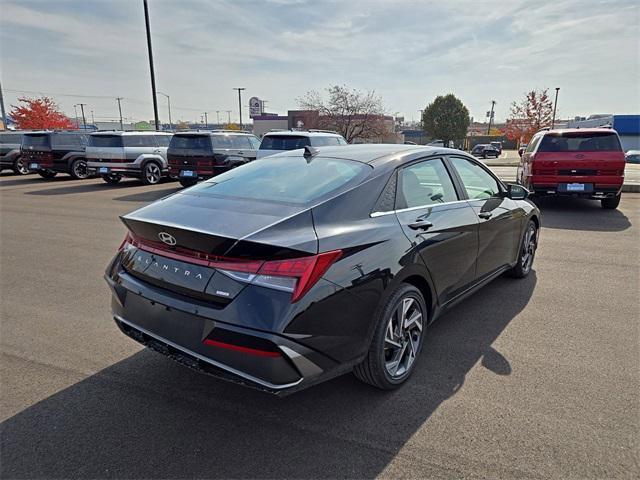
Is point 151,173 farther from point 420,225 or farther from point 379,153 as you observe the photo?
point 420,225

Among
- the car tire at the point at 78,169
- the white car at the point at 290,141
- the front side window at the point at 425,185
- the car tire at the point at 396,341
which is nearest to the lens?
the car tire at the point at 396,341

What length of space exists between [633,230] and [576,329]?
5112 mm

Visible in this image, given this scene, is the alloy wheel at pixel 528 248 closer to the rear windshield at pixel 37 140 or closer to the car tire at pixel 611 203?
the car tire at pixel 611 203

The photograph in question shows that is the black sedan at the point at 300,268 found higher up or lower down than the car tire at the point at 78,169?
higher up

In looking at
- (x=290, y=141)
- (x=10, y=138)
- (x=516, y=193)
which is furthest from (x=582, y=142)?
(x=10, y=138)

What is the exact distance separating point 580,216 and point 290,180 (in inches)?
318

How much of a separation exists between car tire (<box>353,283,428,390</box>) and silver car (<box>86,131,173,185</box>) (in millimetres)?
14049

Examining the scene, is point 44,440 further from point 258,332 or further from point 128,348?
point 258,332

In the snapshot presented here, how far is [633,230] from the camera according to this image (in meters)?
7.55

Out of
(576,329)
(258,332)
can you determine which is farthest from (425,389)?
(576,329)

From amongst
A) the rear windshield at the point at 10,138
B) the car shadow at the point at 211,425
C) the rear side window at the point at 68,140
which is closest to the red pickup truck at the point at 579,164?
the car shadow at the point at 211,425

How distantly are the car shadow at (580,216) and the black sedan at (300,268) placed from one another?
5.61m

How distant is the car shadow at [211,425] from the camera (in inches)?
87.1

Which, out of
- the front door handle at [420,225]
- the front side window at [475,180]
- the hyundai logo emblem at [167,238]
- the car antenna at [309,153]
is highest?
the car antenna at [309,153]
